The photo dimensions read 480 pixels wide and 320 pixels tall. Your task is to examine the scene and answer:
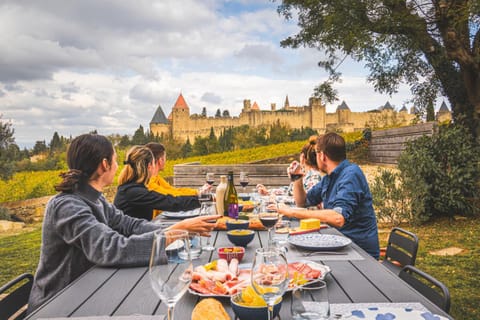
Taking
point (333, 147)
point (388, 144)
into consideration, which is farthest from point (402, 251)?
point (388, 144)

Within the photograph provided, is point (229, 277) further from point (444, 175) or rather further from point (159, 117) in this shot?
point (159, 117)

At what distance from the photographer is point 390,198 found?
590 centimetres

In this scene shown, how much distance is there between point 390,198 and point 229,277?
5.28 m

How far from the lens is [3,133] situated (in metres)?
10.4

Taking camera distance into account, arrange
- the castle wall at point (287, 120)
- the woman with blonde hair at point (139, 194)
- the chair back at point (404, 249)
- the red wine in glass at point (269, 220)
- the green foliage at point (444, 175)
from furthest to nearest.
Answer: the castle wall at point (287, 120) < the green foliage at point (444, 175) < the woman with blonde hair at point (139, 194) < the chair back at point (404, 249) < the red wine in glass at point (269, 220)

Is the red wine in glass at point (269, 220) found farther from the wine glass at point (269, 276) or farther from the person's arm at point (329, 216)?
the wine glass at point (269, 276)

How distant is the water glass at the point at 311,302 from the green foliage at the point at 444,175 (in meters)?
5.45

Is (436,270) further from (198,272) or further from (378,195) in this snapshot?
(198,272)

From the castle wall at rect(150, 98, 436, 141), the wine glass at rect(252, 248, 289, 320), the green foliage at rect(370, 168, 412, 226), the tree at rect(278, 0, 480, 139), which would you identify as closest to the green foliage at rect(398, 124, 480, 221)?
the green foliage at rect(370, 168, 412, 226)

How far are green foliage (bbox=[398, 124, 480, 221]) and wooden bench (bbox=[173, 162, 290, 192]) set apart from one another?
6.15ft

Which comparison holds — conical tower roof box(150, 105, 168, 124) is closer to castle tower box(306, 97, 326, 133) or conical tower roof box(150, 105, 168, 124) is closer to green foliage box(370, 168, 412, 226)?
castle tower box(306, 97, 326, 133)

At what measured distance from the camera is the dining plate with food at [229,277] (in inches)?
42.0

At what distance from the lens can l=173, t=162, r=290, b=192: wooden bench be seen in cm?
621

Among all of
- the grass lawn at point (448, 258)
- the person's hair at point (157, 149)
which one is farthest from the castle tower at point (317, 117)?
the person's hair at point (157, 149)
